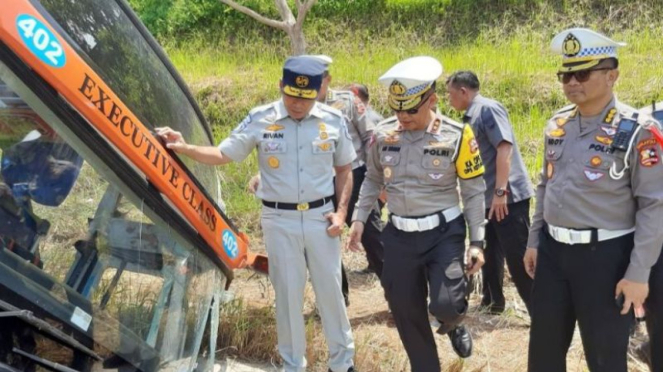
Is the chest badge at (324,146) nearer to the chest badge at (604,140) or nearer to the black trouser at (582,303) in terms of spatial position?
the black trouser at (582,303)

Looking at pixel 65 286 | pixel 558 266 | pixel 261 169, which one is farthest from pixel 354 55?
pixel 65 286

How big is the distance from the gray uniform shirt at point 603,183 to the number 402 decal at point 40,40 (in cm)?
189

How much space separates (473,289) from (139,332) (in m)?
3.14

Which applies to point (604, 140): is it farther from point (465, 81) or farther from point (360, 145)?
point (360, 145)

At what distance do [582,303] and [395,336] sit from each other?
1619mm

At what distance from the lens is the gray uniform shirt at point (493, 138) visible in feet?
15.8

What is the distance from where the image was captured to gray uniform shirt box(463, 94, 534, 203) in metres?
4.80

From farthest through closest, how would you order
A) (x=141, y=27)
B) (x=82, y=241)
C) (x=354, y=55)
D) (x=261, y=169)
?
(x=354, y=55) → (x=261, y=169) → (x=141, y=27) → (x=82, y=241)

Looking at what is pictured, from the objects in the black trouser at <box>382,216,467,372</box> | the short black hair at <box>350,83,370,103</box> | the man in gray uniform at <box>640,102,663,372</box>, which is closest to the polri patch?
the man in gray uniform at <box>640,102,663,372</box>

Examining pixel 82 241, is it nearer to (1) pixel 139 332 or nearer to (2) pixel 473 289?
(1) pixel 139 332

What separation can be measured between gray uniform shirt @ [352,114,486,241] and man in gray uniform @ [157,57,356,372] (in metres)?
0.34

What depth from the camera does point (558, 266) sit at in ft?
10.7

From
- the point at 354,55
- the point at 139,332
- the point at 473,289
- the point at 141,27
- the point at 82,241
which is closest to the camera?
the point at 82,241

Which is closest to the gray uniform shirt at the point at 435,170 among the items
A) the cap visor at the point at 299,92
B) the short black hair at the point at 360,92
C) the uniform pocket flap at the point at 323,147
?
the uniform pocket flap at the point at 323,147
